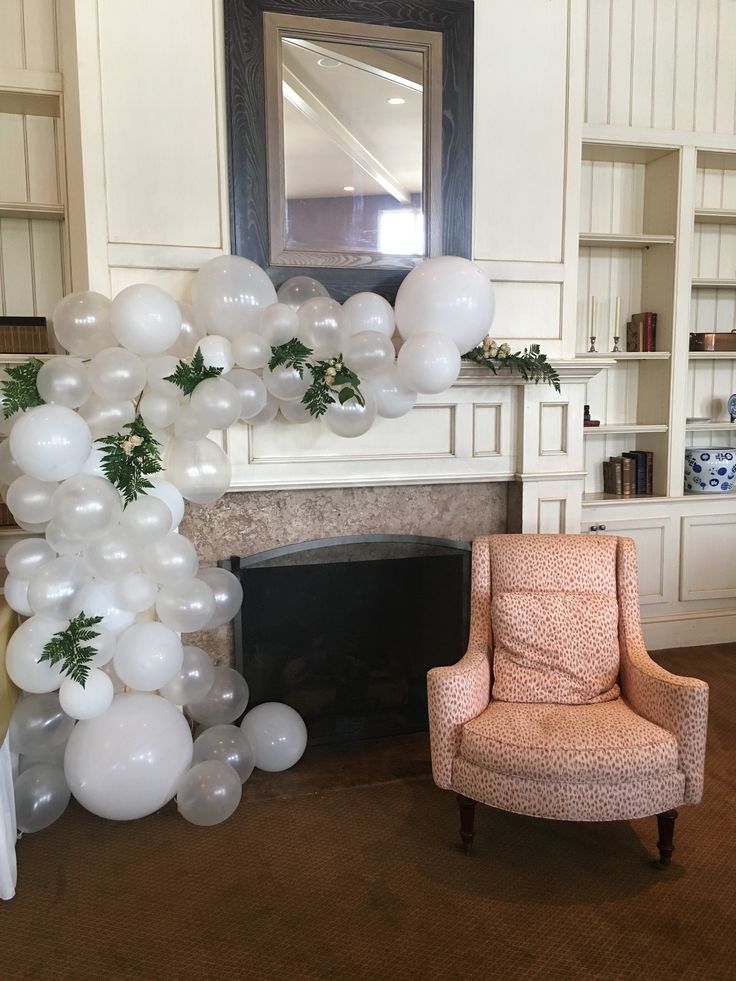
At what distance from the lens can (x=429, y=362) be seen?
2.53m

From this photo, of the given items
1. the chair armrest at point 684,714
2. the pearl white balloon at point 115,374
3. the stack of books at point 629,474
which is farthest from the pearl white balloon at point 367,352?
the stack of books at point 629,474

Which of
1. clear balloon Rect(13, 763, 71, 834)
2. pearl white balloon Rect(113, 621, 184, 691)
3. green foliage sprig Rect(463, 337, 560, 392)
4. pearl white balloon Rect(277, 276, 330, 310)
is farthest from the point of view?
green foliage sprig Rect(463, 337, 560, 392)

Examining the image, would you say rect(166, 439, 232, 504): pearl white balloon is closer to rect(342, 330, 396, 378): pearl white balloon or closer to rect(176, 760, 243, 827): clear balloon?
rect(342, 330, 396, 378): pearl white balloon

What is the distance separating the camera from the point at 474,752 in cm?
224

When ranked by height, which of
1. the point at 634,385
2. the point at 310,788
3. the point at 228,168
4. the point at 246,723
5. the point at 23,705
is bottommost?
the point at 310,788

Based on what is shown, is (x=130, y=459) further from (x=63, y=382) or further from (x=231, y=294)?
(x=231, y=294)

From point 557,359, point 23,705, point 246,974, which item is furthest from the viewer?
point 557,359

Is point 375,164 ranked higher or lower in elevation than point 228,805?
higher

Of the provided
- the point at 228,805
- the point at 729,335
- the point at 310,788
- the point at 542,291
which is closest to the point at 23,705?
the point at 228,805

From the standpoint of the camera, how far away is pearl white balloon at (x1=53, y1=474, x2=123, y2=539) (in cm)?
210

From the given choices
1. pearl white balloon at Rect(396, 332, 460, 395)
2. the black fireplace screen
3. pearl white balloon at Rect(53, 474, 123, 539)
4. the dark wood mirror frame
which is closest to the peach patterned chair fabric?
the black fireplace screen

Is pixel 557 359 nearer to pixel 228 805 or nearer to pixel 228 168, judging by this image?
pixel 228 168

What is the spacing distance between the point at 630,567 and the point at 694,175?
2.21 meters

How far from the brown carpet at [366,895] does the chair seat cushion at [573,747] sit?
13.0 inches
